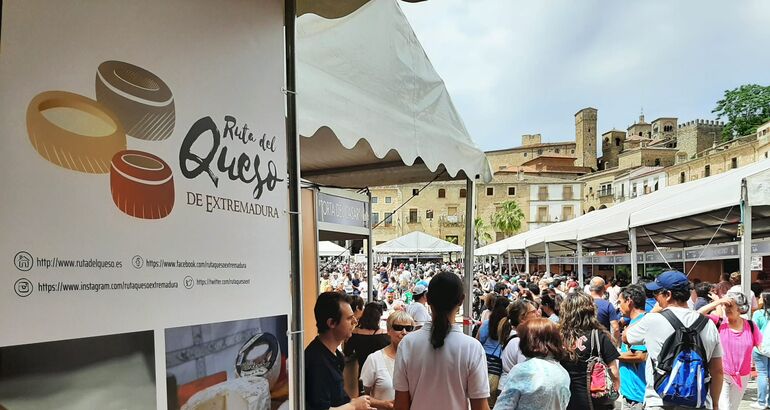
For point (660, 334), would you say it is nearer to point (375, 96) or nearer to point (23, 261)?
point (375, 96)

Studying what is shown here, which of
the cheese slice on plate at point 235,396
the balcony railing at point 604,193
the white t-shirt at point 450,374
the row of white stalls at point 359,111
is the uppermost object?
the balcony railing at point 604,193

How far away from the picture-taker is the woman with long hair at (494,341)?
4836mm

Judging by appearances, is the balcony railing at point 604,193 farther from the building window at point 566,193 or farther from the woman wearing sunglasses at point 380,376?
the woman wearing sunglasses at point 380,376

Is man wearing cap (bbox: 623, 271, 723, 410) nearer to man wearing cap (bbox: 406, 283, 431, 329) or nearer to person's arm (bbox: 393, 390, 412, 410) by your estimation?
person's arm (bbox: 393, 390, 412, 410)

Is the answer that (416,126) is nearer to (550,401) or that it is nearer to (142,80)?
(550,401)

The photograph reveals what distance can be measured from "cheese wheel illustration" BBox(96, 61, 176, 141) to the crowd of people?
1535mm

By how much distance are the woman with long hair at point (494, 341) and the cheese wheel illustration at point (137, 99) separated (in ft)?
12.4

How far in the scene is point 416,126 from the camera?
4211 mm

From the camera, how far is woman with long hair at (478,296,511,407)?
4.84 meters

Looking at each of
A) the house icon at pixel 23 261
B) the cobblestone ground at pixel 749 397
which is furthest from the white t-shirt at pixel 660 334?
the house icon at pixel 23 261

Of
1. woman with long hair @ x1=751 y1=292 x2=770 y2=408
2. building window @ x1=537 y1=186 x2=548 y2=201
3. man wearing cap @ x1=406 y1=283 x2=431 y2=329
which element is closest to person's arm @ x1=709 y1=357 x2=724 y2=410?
man wearing cap @ x1=406 y1=283 x2=431 y2=329

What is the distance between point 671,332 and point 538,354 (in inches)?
65.2

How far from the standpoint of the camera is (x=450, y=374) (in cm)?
278

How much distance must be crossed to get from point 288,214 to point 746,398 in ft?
29.4
